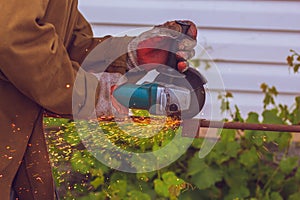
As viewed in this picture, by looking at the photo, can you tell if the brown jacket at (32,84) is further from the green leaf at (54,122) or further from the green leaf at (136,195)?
the green leaf at (136,195)

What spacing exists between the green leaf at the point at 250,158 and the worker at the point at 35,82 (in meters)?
1.56

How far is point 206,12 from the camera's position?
13.5 ft

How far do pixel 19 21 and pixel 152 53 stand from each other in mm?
550

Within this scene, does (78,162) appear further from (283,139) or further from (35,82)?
(283,139)

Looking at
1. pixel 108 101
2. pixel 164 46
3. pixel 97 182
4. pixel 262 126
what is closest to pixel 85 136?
pixel 108 101

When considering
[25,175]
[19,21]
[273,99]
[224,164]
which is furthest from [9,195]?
[273,99]

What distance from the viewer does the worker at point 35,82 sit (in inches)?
73.0

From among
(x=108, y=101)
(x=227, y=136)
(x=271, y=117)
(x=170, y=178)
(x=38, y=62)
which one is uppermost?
(x=38, y=62)

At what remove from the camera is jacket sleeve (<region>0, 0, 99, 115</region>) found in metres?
1.83

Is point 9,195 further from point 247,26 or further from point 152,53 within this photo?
point 247,26

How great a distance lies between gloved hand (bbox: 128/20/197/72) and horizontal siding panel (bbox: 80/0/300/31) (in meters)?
1.80

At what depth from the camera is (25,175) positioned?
2121 mm

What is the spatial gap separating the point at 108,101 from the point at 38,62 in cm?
29

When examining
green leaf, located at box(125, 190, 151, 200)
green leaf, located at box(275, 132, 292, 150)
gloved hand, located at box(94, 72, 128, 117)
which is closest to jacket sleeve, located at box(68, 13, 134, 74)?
gloved hand, located at box(94, 72, 128, 117)
